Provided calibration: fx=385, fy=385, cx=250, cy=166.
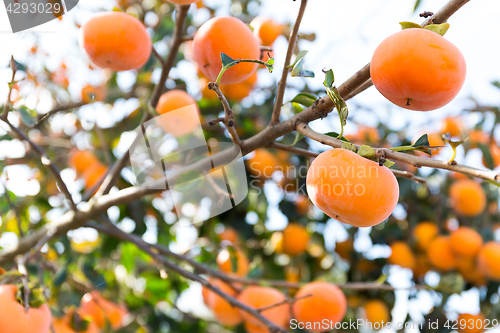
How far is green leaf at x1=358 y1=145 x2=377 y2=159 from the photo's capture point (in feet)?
2.70

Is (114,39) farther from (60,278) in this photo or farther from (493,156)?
(493,156)

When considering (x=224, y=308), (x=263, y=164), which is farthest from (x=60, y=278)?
(x=263, y=164)

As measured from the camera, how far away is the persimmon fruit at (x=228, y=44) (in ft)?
3.53

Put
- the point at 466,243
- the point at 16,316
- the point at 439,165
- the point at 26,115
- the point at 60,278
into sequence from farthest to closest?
the point at 466,243, the point at 60,278, the point at 26,115, the point at 16,316, the point at 439,165

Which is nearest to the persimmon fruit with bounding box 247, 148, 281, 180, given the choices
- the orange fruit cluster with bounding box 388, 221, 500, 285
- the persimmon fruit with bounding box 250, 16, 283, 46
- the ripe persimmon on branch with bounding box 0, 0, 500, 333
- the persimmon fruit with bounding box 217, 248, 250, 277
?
the ripe persimmon on branch with bounding box 0, 0, 500, 333

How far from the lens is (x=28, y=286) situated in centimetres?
105

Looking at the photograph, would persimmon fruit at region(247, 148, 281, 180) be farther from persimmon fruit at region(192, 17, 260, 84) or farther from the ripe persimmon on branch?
persimmon fruit at region(192, 17, 260, 84)

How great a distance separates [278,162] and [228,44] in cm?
135

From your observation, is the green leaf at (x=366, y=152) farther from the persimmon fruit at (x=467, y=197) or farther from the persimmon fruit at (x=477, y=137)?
the persimmon fruit at (x=467, y=197)

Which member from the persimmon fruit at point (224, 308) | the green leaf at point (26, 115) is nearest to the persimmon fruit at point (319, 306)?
the persimmon fruit at point (224, 308)

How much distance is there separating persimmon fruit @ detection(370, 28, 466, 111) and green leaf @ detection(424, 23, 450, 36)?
0.03 metres

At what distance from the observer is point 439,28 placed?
83cm

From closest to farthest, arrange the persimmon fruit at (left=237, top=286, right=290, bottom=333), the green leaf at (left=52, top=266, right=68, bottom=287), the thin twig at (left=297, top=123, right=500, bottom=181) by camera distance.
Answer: the thin twig at (left=297, top=123, right=500, bottom=181) → the green leaf at (left=52, top=266, right=68, bottom=287) → the persimmon fruit at (left=237, top=286, right=290, bottom=333)

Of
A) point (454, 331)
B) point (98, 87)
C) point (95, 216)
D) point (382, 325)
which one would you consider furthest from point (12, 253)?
point (454, 331)
